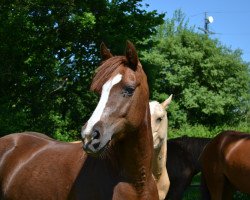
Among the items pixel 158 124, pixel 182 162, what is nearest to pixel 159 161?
pixel 158 124

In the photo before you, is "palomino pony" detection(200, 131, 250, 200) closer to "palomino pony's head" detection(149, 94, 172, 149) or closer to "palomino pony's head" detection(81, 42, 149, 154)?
"palomino pony's head" detection(149, 94, 172, 149)

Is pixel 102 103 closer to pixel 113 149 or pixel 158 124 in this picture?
pixel 113 149

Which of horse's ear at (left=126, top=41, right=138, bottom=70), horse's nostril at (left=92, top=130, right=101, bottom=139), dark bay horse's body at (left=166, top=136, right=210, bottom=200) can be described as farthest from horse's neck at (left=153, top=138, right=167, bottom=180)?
dark bay horse's body at (left=166, top=136, right=210, bottom=200)

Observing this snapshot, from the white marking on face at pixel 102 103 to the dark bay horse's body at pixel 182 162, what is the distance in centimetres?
420

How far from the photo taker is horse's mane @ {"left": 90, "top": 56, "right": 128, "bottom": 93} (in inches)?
102

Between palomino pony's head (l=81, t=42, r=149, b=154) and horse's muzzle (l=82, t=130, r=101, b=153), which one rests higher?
palomino pony's head (l=81, t=42, r=149, b=154)

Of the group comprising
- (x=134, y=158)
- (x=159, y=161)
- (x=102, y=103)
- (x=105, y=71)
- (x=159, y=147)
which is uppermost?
(x=105, y=71)

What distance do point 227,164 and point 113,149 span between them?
14.2ft

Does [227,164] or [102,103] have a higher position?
[102,103]

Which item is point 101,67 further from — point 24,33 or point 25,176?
point 24,33

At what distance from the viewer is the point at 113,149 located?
2.71m

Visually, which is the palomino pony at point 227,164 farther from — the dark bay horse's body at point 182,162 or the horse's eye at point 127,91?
the horse's eye at point 127,91

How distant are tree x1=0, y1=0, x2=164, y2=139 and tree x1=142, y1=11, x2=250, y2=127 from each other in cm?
1494

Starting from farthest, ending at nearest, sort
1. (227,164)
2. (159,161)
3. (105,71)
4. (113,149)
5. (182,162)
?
(182,162) < (227,164) < (159,161) < (113,149) < (105,71)
